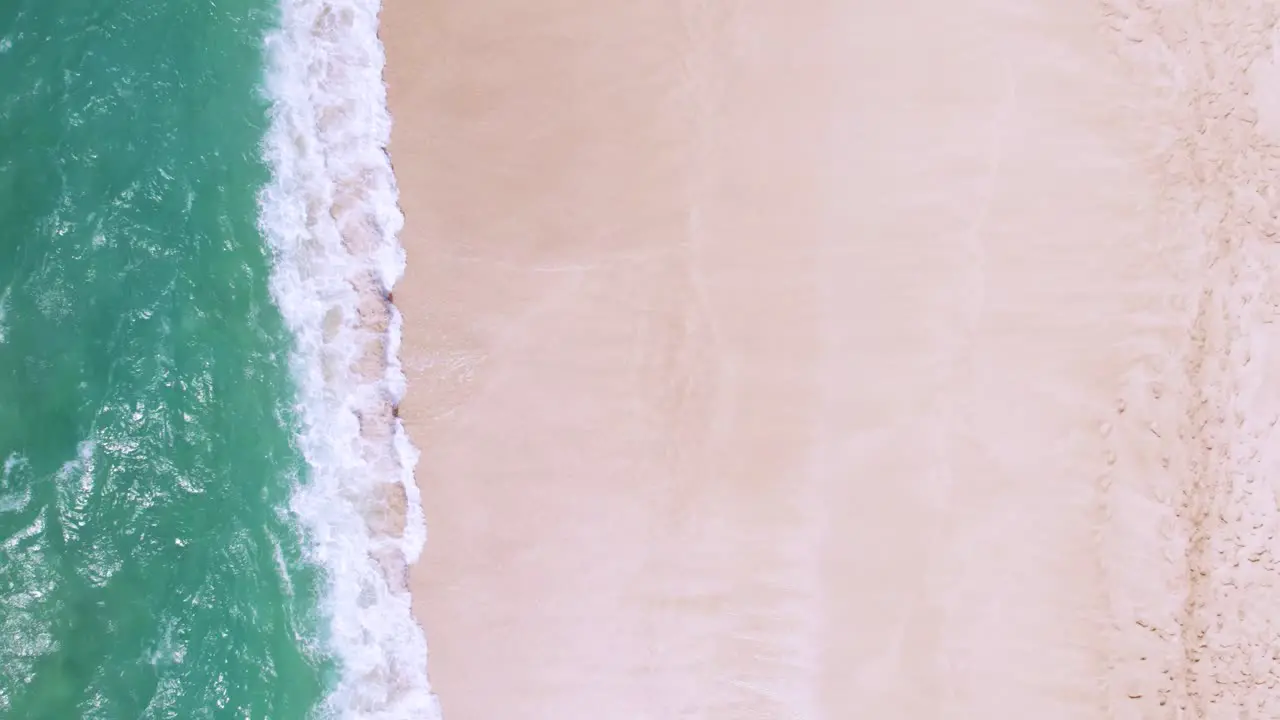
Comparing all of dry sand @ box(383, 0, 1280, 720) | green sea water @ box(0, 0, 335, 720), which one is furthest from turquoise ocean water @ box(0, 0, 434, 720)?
dry sand @ box(383, 0, 1280, 720)

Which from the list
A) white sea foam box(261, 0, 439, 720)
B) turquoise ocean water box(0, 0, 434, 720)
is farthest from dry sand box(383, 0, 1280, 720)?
turquoise ocean water box(0, 0, 434, 720)

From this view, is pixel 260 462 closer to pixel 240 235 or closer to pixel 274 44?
pixel 240 235

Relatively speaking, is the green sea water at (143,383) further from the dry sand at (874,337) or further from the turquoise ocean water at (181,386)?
the dry sand at (874,337)

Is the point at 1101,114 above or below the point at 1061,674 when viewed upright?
above

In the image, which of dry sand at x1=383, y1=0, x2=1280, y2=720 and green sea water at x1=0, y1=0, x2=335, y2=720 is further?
green sea water at x1=0, y1=0, x2=335, y2=720

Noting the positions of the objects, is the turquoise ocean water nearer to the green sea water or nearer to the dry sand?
the green sea water

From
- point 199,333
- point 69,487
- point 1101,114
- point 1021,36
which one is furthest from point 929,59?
point 69,487

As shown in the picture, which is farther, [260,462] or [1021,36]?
[260,462]
